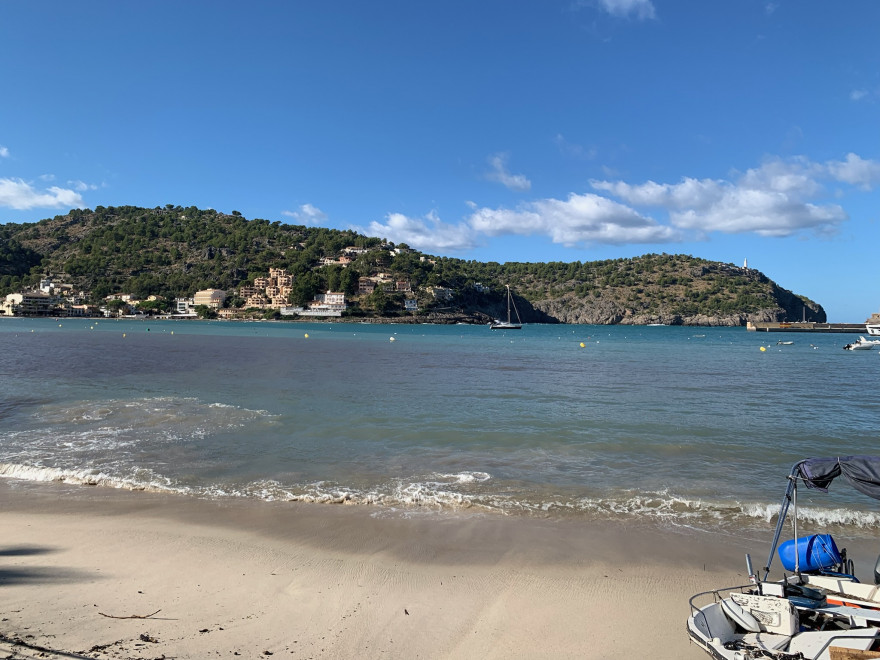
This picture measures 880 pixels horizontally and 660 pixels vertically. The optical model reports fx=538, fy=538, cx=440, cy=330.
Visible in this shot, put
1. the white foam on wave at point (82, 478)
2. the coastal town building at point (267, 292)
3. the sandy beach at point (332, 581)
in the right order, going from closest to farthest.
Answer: the sandy beach at point (332, 581) < the white foam on wave at point (82, 478) < the coastal town building at point (267, 292)

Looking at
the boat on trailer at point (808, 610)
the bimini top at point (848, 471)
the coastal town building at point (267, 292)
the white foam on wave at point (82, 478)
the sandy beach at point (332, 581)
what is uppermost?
the coastal town building at point (267, 292)

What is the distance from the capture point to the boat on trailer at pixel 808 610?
459 centimetres

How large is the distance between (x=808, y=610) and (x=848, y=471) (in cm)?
152

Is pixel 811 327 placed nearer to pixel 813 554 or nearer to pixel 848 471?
pixel 813 554

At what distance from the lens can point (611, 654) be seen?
5145mm

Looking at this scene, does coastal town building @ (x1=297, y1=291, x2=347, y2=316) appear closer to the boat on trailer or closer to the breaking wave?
the breaking wave

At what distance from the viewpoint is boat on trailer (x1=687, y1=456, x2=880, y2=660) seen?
4590 mm

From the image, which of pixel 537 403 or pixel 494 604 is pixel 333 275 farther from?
pixel 494 604

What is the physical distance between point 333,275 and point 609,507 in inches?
7427

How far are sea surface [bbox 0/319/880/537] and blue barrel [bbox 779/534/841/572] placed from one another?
Result: 259 centimetres

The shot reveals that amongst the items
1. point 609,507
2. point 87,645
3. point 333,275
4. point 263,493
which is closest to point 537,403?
point 609,507

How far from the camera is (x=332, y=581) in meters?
6.57

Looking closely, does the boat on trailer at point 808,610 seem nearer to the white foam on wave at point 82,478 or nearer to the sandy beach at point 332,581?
the sandy beach at point 332,581

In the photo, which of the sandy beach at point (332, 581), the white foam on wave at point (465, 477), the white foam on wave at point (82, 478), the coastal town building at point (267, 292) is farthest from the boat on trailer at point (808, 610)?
the coastal town building at point (267, 292)
